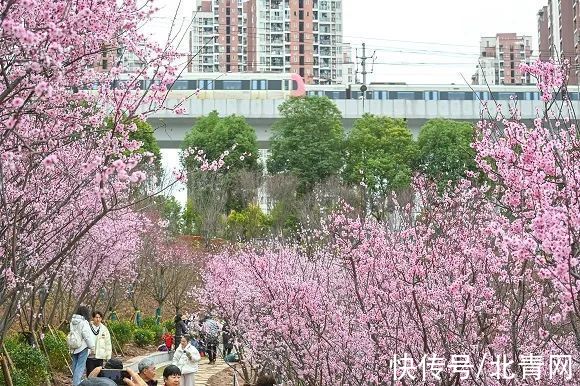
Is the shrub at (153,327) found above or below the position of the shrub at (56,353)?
below

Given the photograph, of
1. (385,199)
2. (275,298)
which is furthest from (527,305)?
(385,199)

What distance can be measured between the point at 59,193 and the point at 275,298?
326 cm

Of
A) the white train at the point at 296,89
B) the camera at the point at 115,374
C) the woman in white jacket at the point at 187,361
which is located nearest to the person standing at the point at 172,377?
the camera at the point at 115,374

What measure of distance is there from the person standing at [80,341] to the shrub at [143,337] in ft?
32.9

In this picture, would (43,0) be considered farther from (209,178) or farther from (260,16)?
(260,16)

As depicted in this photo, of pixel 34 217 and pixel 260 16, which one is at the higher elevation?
pixel 260 16

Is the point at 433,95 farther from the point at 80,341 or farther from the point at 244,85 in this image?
the point at 80,341

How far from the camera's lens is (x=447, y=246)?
27.7 ft

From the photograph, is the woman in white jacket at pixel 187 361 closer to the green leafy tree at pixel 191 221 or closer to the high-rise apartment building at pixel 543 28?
the green leafy tree at pixel 191 221

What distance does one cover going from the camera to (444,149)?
129ft

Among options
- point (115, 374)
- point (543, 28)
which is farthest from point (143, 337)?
point (543, 28)

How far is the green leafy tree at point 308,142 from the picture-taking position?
133 ft

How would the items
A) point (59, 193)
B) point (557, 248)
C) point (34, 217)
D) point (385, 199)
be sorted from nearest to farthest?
point (557, 248), point (34, 217), point (59, 193), point (385, 199)

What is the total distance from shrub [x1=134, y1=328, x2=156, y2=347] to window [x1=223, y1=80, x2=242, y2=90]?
28.7m
